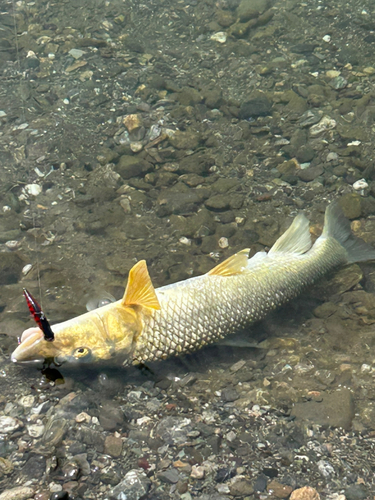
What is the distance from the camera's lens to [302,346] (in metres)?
4.21

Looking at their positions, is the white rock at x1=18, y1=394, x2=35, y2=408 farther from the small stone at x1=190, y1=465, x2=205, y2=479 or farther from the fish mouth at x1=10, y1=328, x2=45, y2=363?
the small stone at x1=190, y1=465, x2=205, y2=479

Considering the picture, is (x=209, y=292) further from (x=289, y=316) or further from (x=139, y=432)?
(x=139, y=432)

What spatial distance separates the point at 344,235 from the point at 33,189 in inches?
137

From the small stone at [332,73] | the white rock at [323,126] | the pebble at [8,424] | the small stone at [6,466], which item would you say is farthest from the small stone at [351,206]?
the small stone at [6,466]

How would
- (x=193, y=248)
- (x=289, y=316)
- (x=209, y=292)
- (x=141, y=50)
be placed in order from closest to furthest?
1. (x=209, y=292)
2. (x=289, y=316)
3. (x=193, y=248)
4. (x=141, y=50)

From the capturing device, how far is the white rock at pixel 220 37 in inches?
302

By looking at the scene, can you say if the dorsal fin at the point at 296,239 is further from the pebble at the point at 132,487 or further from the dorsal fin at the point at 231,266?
the pebble at the point at 132,487

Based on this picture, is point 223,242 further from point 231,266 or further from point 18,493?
point 18,493

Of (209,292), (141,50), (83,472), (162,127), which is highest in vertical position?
(141,50)

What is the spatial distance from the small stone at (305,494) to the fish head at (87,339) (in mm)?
1582

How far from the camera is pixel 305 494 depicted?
9.57 ft

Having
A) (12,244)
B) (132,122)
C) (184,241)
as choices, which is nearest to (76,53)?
(132,122)

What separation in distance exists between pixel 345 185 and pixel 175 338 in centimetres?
306

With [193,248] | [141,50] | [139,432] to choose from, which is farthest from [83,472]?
[141,50]
